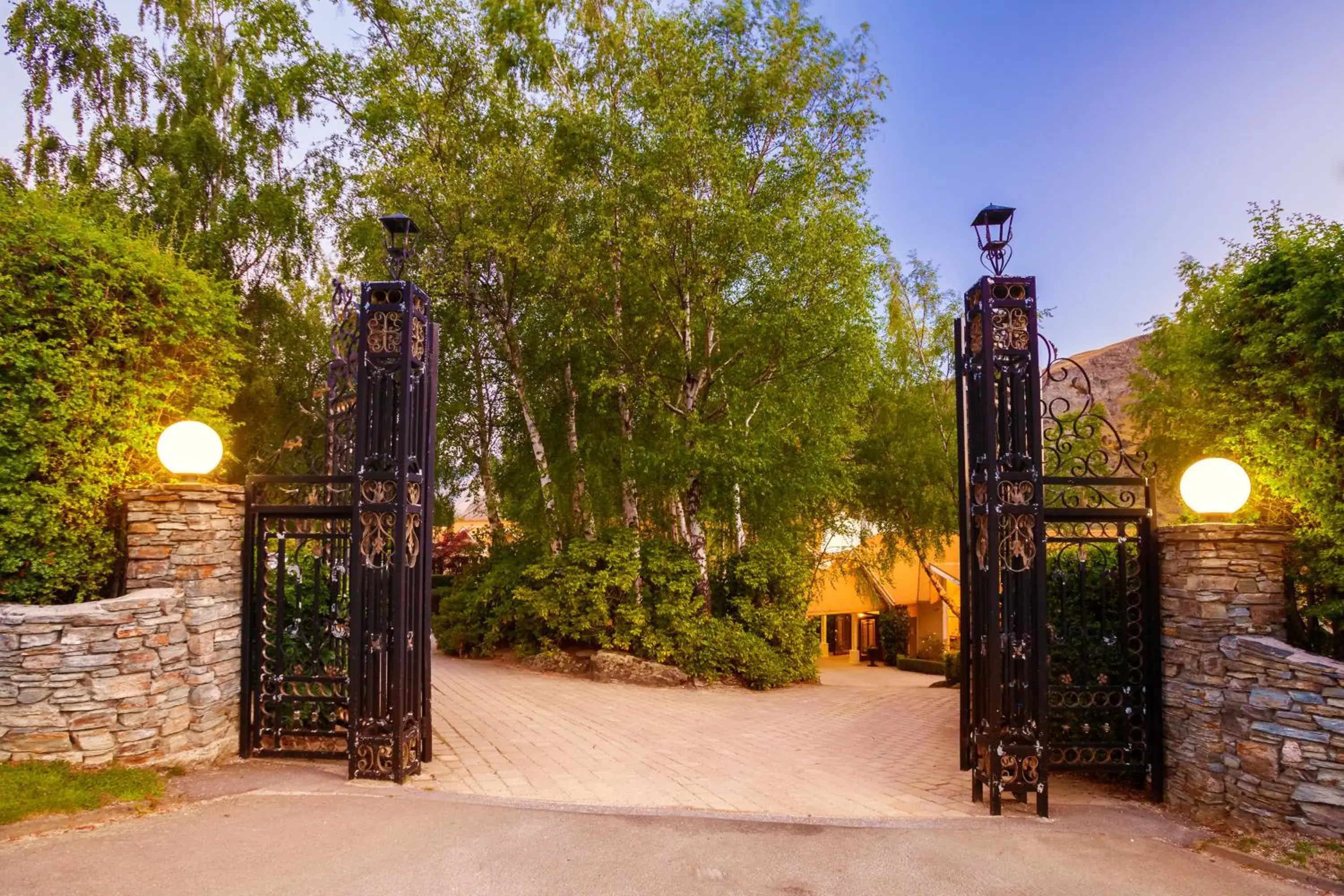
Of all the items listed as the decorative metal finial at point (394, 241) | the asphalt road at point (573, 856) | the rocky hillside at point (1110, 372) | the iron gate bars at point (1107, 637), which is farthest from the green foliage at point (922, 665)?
the decorative metal finial at point (394, 241)

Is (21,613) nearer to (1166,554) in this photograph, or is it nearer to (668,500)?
(1166,554)

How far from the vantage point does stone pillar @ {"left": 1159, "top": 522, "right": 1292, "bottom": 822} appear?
4.77 metres

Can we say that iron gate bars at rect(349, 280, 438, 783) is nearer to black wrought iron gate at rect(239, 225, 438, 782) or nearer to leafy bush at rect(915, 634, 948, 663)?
black wrought iron gate at rect(239, 225, 438, 782)

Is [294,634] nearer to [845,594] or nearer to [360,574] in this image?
[360,574]

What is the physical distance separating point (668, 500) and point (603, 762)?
735cm

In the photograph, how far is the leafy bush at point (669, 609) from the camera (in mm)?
11109

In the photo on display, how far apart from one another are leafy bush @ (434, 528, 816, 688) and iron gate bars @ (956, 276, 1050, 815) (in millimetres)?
5873

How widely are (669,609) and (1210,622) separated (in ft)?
23.7

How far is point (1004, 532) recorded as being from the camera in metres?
5.08

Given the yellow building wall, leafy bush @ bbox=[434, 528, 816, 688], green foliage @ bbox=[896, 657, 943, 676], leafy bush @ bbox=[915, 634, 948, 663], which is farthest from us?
leafy bush @ bbox=[915, 634, 948, 663]

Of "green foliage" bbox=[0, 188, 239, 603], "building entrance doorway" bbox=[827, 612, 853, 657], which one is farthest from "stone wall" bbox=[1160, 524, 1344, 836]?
"building entrance doorway" bbox=[827, 612, 853, 657]

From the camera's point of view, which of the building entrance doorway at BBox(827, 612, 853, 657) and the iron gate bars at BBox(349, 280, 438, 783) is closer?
the iron gate bars at BBox(349, 280, 438, 783)

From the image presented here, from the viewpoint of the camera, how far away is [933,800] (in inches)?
204

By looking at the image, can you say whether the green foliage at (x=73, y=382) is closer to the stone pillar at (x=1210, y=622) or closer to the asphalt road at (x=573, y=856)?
the asphalt road at (x=573, y=856)
